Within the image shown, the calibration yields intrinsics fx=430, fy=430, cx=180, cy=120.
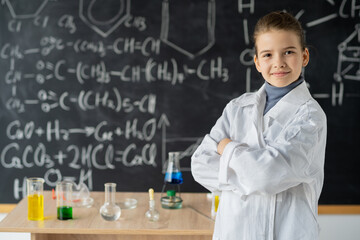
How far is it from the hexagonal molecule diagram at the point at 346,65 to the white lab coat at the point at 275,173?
4.98ft

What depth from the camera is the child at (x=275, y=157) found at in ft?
4.24

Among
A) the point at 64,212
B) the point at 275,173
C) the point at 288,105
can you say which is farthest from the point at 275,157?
the point at 64,212

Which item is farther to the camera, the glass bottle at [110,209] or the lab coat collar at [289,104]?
the glass bottle at [110,209]

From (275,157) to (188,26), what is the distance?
68.2 inches

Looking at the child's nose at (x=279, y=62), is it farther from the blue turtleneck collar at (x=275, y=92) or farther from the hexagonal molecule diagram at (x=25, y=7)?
the hexagonal molecule diagram at (x=25, y=7)

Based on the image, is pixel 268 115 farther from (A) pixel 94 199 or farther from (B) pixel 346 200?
(B) pixel 346 200

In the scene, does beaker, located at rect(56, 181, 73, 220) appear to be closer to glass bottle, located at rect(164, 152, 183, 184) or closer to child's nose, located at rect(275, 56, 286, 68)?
glass bottle, located at rect(164, 152, 183, 184)

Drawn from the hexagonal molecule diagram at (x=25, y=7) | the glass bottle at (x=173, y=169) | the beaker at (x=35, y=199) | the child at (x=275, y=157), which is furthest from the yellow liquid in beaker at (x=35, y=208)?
the hexagonal molecule diagram at (x=25, y=7)

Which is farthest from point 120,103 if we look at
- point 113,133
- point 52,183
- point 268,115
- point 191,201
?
point 268,115

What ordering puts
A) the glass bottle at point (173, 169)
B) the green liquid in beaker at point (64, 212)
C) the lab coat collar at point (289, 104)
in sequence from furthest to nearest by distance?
the glass bottle at point (173, 169), the green liquid in beaker at point (64, 212), the lab coat collar at point (289, 104)

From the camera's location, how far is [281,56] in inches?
53.8

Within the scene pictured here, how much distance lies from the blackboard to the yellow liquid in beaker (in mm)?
946

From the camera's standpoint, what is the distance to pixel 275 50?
1374 mm

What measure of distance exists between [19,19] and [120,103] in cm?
87
